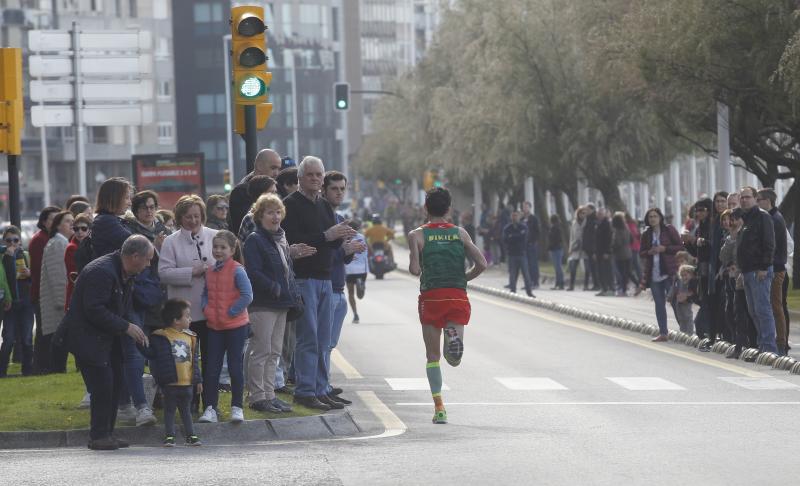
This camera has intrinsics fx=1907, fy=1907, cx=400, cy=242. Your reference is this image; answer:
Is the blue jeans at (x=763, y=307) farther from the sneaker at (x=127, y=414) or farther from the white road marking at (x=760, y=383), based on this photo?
the sneaker at (x=127, y=414)

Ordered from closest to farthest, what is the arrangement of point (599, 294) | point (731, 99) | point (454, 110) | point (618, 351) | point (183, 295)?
point (183, 295) < point (618, 351) < point (731, 99) < point (599, 294) < point (454, 110)

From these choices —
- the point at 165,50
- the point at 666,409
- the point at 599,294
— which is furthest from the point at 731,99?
the point at 165,50

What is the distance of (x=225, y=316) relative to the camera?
13.4 m

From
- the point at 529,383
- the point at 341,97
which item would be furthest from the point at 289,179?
the point at 341,97

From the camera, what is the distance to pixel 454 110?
196ft

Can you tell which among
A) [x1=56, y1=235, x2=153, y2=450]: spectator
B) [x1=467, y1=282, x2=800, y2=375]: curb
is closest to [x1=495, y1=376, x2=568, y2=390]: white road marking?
[x1=467, y1=282, x2=800, y2=375]: curb

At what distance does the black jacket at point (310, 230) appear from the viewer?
47.7 ft

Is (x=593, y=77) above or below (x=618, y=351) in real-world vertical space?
above

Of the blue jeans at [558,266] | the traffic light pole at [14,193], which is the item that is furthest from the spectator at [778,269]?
the blue jeans at [558,266]

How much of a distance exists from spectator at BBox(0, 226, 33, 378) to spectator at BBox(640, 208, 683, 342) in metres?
7.61

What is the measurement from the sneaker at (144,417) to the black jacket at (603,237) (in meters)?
24.9

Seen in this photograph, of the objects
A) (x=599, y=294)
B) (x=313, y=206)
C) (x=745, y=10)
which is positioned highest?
(x=745, y=10)

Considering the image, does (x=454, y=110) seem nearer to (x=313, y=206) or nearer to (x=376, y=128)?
(x=313, y=206)

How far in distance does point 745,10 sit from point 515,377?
14136 millimetres
